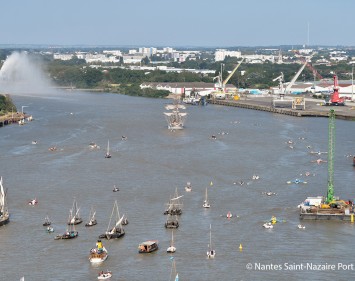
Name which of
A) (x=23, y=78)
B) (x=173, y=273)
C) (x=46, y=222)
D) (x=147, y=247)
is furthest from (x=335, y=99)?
(x=173, y=273)

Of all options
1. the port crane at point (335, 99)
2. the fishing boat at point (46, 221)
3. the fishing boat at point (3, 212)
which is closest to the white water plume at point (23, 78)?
the port crane at point (335, 99)

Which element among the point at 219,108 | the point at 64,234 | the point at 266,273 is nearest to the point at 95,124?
the point at 219,108

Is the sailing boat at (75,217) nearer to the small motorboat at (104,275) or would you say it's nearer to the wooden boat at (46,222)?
the wooden boat at (46,222)

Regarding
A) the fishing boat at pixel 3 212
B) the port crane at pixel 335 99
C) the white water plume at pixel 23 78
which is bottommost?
the white water plume at pixel 23 78

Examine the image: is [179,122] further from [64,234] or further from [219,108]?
[64,234]

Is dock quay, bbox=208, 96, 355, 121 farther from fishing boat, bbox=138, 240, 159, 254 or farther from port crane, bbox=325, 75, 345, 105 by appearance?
fishing boat, bbox=138, 240, 159, 254

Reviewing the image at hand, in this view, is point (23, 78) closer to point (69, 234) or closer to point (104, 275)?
point (69, 234)

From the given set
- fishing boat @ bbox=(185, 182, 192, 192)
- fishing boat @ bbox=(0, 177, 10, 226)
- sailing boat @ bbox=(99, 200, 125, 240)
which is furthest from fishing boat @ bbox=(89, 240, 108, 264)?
fishing boat @ bbox=(185, 182, 192, 192)
